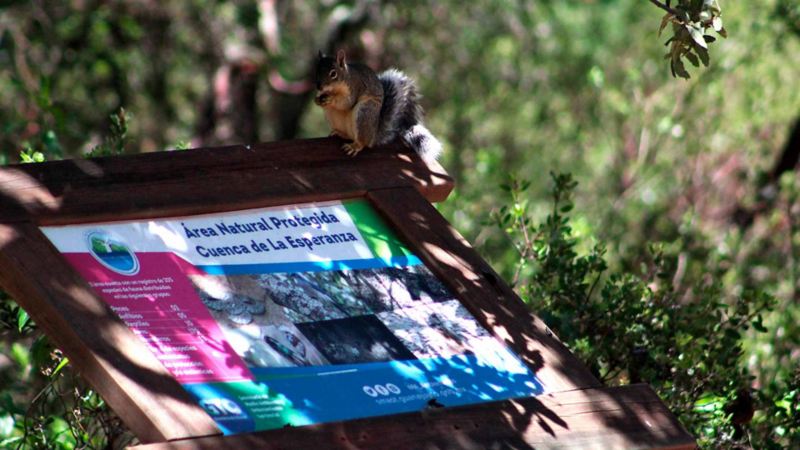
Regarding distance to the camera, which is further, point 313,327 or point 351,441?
point 313,327

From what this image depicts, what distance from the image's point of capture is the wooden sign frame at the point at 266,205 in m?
2.73

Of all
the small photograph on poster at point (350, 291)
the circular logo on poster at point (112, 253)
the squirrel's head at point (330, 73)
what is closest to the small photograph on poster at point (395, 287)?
the small photograph on poster at point (350, 291)

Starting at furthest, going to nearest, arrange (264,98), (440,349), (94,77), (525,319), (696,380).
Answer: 1. (264,98)
2. (94,77)
3. (696,380)
4. (525,319)
5. (440,349)

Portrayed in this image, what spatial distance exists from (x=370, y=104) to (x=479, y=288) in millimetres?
1287

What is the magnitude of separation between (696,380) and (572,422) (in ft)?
4.18

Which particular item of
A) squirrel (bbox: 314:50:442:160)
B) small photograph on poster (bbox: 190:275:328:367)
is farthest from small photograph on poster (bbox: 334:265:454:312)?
squirrel (bbox: 314:50:442:160)

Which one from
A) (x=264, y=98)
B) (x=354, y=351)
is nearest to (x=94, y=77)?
(x=264, y=98)

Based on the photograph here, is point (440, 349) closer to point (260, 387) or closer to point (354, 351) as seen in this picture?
point (354, 351)

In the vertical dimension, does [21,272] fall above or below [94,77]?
below

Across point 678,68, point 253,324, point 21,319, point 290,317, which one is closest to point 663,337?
point 678,68

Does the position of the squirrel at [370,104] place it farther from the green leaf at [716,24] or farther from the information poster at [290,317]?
the green leaf at [716,24]

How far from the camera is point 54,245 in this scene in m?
3.04

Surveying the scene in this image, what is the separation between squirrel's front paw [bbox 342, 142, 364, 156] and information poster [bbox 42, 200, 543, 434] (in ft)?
1.45

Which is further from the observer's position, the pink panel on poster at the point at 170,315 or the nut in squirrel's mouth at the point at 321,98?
the nut in squirrel's mouth at the point at 321,98
